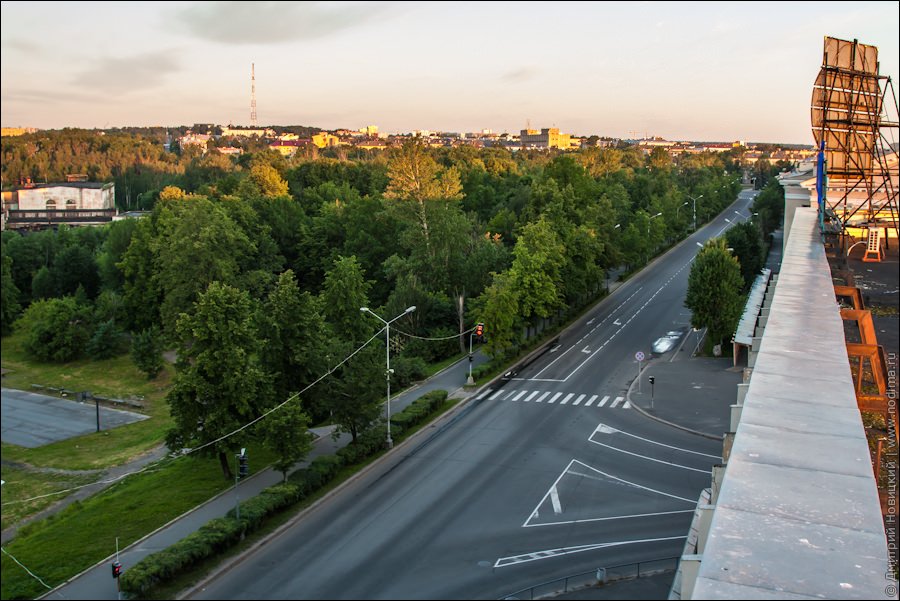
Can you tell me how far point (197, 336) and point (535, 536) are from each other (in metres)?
11.9

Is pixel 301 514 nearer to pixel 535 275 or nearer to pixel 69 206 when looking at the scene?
pixel 535 275

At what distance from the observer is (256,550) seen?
20.1 metres

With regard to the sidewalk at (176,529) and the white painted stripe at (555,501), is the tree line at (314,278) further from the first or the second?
the white painted stripe at (555,501)

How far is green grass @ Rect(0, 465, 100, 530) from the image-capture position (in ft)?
76.8

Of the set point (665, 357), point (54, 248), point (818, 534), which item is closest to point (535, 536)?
point (818, 534)

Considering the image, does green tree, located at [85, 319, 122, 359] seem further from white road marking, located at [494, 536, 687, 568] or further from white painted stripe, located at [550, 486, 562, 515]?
white road marking, located at [494, 536, 687, 568]

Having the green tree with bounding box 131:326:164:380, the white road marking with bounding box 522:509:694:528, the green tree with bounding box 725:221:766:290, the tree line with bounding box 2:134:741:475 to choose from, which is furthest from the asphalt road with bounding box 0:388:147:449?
the green tree with bounding box 725:221:766:290

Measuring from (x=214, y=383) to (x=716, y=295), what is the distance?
28.9 m

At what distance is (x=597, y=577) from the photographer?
18000mm

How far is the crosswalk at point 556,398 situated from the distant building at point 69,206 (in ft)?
211

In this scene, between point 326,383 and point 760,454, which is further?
point 326,383

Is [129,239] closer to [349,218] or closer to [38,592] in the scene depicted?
[349,218]

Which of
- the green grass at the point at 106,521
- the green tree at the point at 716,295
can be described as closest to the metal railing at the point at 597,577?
the green grass at the point at 106,521

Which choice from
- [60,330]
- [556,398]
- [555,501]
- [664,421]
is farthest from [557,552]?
[60,330]
